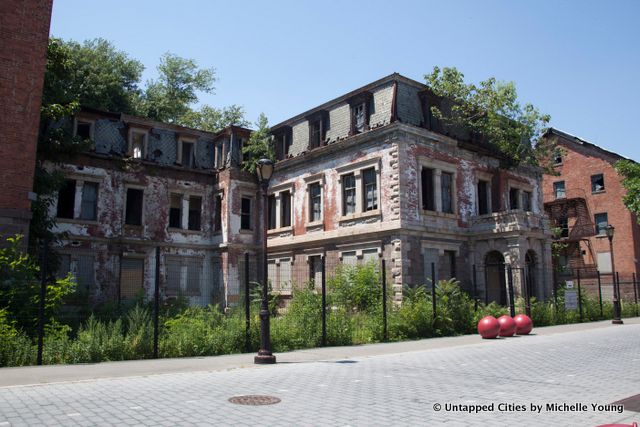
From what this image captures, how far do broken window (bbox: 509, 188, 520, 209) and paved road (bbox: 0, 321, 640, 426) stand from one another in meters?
19.1

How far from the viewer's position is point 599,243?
3959 cm

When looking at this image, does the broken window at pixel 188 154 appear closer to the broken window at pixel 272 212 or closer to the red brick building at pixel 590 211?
the broken window at pixel 272 212

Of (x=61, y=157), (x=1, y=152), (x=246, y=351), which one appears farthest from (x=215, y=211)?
(x=246, y=351)

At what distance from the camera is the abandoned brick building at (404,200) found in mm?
24125

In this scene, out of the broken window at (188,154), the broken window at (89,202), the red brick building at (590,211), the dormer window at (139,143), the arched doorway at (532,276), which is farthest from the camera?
the red brick building at (590,211)

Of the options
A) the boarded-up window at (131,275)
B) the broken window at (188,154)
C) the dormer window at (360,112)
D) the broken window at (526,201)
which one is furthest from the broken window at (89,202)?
the broken window at (526,201)

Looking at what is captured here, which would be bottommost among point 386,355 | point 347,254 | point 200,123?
point 386,355

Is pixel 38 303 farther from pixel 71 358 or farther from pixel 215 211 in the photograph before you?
pixel 215 211

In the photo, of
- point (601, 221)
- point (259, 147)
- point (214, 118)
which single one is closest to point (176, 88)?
point (214, 118)

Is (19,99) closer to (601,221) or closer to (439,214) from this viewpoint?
(439,214)

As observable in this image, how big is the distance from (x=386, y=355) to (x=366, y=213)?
42.6 ft

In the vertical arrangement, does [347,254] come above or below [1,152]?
below

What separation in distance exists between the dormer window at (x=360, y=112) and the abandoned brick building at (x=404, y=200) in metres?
0.06

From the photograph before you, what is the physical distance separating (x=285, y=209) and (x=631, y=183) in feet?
81.7
